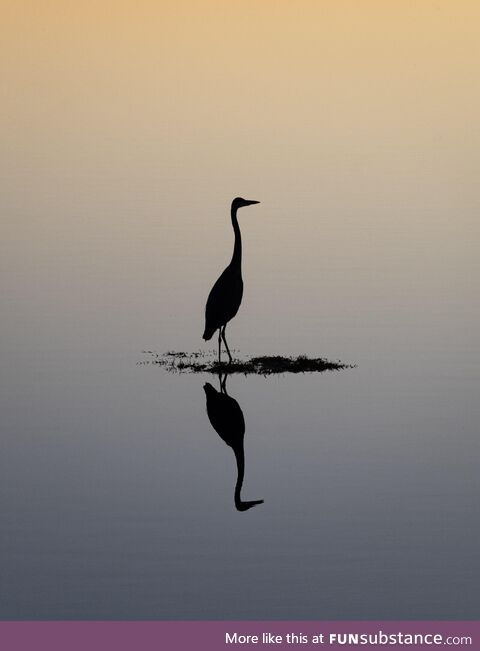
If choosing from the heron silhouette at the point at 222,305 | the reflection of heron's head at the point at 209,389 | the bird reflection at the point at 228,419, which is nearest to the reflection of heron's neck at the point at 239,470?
the bird reflection at the point at 228,419

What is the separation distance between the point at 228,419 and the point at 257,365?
2.09 metres

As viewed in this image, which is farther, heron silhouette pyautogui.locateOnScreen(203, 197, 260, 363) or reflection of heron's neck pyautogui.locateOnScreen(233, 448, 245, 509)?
heron silhouette pyautogui.locateOnScreen(203, 197, 260, 363)

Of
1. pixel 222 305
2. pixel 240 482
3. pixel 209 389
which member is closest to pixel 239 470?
pixel 240 482

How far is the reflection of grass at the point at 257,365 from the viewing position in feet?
44.7

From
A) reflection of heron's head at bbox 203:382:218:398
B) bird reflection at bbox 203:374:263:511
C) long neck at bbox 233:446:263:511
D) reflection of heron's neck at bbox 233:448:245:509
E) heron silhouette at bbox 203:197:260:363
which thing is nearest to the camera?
long neck at bbox 233:446:263:511

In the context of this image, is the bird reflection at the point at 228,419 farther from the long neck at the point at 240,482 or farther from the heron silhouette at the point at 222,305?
the heron silhouette at the point at 222,305

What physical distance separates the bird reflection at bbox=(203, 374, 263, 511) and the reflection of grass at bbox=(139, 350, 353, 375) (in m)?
0.48

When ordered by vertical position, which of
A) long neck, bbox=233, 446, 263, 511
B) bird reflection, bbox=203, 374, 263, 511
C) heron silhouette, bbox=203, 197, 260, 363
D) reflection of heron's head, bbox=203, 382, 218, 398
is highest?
heron silhouette, bbox=203, 197, 260, 363

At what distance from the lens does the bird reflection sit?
1066 centimetres

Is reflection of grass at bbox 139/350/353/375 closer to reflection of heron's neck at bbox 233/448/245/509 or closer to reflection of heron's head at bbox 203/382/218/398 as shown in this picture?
reflection of heron's head at bbox 203/382/218/398

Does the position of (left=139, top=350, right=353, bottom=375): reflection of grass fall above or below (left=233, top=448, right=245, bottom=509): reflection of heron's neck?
above

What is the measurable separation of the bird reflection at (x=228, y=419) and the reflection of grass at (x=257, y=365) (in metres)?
0.48

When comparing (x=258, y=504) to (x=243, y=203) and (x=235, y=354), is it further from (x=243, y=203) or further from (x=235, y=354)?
(x=243, y=203)

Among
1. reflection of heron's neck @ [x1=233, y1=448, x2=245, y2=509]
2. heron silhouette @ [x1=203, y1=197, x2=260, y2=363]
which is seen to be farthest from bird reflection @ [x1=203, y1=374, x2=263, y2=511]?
heron silhouette @ [x1=203, y1=197, x2=260, y2=363]
